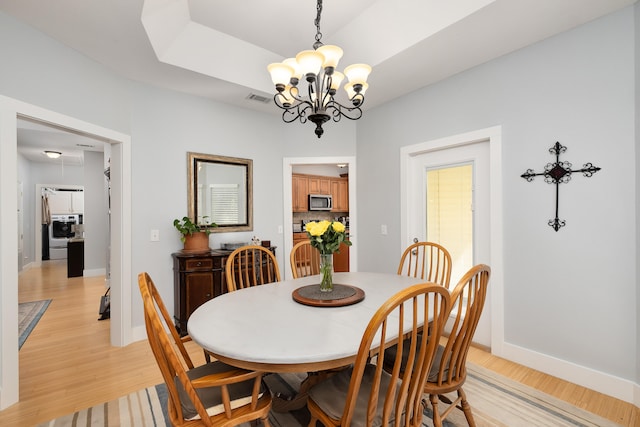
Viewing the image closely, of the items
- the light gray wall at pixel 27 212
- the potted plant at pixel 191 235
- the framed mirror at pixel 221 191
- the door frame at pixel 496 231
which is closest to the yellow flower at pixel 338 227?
the door frame at pixel 496 231

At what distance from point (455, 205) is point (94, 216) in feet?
22.3

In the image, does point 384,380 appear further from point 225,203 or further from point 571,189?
point 225,203

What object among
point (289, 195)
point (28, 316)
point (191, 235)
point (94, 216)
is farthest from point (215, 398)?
point (94, 216)

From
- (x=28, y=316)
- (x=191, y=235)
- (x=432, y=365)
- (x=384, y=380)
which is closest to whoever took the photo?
(x=384, y=380)

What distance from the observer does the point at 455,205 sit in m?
3.03

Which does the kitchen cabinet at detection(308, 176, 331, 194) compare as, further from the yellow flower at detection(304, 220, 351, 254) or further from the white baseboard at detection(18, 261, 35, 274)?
the white baseboard at detection(18, 261, 35, 274)

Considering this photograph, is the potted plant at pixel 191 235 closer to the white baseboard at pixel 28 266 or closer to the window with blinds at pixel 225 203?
the window with blinds at pixel 225 203

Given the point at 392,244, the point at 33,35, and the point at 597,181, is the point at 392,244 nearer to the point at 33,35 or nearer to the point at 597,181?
the point at 597,181

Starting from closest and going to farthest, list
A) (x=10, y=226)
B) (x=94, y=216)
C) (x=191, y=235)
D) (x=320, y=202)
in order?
(x=10, y=226) < (x=191, y=235) < (x=94, y=216) < (x=320, y=202)

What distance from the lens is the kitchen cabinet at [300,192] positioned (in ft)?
21.9

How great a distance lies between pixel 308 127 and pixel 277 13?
1.62m

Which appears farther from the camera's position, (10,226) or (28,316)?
(28,316)

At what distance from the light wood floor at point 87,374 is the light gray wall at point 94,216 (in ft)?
8.96

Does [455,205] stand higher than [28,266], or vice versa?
[455,205]
